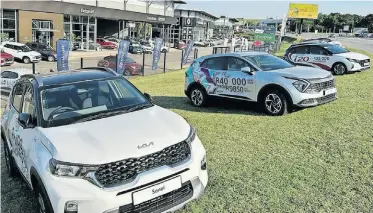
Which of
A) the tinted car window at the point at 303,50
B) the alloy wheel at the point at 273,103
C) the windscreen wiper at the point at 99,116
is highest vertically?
the tinted car window at the point at 303,50

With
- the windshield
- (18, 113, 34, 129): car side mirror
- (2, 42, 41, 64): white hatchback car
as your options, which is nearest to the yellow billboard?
(2, 42, 41, 64): white hatchback car

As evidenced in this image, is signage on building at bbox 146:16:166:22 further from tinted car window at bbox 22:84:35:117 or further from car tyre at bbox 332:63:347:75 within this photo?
tinted car window at bbox 22:84:35:117

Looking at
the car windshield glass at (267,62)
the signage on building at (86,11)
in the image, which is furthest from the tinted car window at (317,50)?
the signage on building at (86,11)

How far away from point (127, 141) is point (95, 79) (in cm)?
171

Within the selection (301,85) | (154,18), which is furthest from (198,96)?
(154,18)

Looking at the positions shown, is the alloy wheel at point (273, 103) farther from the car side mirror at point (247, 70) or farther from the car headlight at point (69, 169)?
the car headlight at point (69, 169)

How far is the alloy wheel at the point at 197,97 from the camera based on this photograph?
10.2 m

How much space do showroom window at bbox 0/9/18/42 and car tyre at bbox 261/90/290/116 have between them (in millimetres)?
35544

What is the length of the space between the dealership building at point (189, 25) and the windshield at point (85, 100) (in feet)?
231

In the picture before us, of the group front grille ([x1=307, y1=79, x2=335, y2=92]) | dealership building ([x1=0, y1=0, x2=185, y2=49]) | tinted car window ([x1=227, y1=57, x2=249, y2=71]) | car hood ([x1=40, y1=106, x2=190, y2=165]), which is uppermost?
dealership building ([x1=0, y1=0, x2=185, y2=49])

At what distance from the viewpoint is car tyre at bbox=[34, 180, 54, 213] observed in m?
3.48

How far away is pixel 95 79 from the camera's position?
5.00m

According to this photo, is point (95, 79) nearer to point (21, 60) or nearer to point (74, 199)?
point (74, 199)

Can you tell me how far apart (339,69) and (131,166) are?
14.3 metres
